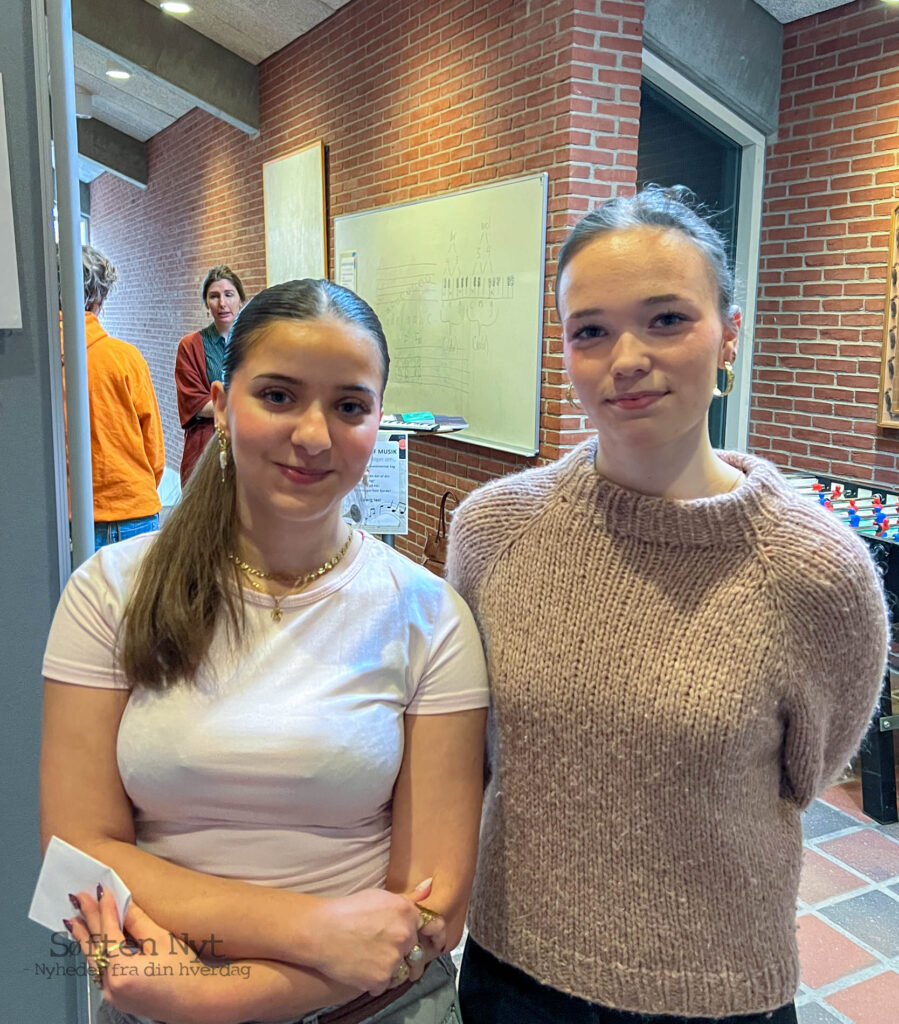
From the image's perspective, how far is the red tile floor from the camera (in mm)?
2064

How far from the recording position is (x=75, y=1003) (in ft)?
5.00

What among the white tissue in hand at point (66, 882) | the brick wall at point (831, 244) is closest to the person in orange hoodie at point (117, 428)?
the white tissue in hand at point (66, 882)

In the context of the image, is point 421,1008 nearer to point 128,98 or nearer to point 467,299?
point 467,299

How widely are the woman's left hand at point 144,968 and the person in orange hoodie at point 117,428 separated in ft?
7.61

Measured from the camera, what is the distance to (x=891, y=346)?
13.5ft

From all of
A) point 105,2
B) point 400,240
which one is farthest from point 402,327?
point 105,2

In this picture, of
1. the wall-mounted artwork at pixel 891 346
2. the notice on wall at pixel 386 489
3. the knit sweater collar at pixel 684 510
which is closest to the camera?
the knit sweater collar at pixel 684 510

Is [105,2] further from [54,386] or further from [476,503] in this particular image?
[476,503]

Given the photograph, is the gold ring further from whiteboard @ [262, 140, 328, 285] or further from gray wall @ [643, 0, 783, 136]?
whiteboard @ [262, 140, 328, 285]

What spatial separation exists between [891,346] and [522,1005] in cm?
383

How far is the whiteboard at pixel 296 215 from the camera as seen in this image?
245 inches

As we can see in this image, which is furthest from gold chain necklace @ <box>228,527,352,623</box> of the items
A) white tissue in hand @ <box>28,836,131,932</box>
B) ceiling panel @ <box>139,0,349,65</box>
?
ceiling panel @ <box>139,0,349,65</box>

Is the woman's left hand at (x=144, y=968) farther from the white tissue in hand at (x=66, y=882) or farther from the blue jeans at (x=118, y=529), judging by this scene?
the blue jeans at (x=118, y=529)

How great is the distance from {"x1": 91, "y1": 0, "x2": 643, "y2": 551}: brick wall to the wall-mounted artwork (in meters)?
1.29
